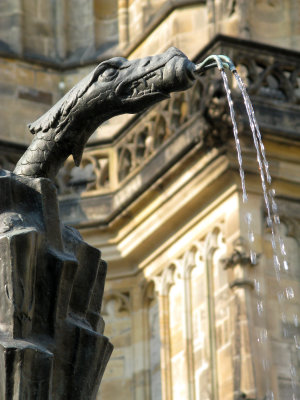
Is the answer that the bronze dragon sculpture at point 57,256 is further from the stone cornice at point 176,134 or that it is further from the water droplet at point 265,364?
the stone cornice at point 176,134

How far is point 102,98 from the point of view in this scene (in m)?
7.33

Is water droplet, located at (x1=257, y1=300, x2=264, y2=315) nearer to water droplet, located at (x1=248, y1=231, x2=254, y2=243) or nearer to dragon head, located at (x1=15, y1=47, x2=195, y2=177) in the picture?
water droplet, located at (x1=248, y1=231, x2=254, y2=243)

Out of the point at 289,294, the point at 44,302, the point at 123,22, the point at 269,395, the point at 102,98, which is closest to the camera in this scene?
the point at 44,302

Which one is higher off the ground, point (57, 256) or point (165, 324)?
point (165, 324)

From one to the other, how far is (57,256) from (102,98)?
1.99 ft

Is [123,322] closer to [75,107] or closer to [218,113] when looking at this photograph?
[218,113]

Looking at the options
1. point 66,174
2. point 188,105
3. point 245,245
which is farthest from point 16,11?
point 245,245

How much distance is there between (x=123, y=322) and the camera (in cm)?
1912

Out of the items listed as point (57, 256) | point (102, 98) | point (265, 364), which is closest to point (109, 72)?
point (102, 98)

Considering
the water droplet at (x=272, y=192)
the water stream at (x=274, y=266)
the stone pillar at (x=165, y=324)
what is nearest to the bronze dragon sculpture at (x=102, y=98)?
the water stream at (x=274, y=266)

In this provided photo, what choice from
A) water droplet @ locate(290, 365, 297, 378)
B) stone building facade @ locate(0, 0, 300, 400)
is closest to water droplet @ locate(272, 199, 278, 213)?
stone building facade @ locate(0, 0, 300, 400)

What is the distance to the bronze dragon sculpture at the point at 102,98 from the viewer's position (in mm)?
7125

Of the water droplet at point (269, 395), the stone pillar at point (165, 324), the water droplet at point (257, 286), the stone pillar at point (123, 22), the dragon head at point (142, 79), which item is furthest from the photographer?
the stone pillar at point (123, 22)

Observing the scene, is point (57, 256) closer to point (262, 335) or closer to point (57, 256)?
point (57, 256)
